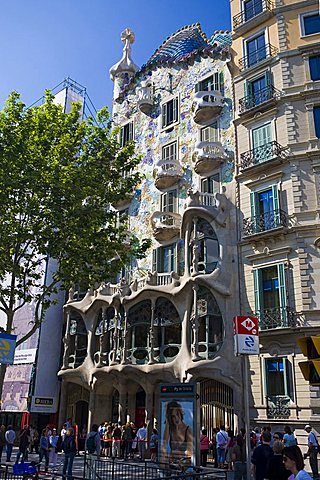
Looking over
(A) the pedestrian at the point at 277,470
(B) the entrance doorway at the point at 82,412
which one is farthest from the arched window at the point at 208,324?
(A) the pedestrian at the point at 277,470

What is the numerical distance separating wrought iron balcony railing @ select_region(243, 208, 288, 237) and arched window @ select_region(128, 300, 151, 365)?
6.93m

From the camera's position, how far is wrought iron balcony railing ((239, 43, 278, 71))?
25242 millimetres

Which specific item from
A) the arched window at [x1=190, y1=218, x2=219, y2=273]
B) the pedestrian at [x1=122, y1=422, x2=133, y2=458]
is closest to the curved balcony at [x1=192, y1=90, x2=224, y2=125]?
the arched window at [x1=190, y1=218, x2=219, y2=273]

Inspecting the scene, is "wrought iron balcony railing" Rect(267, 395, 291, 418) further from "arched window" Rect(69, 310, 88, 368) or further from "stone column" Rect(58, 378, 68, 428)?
"stone column" Rect(58, 378, 68, 428)

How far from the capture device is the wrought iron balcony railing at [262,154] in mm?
23047

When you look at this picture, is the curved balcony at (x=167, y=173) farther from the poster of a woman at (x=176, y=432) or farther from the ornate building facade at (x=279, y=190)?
the poster of a woman at (x=176, y=432)

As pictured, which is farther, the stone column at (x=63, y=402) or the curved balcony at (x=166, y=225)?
the stone column at (x=63, y=402)

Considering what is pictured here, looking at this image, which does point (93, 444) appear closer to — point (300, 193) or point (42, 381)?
point (300, 193)

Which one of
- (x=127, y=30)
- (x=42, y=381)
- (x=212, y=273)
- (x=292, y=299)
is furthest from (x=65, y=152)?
(x=127, y=30)

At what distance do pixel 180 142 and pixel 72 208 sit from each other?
13.1 metres

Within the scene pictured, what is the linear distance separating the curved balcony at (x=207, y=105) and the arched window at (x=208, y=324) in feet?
33.2

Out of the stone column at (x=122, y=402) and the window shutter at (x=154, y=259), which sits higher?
the window shutter at (x=154, y=259)

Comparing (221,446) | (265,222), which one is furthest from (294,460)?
(265,222)

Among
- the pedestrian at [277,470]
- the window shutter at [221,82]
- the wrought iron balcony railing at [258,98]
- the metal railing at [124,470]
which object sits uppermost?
the window shutter at [221,82]
